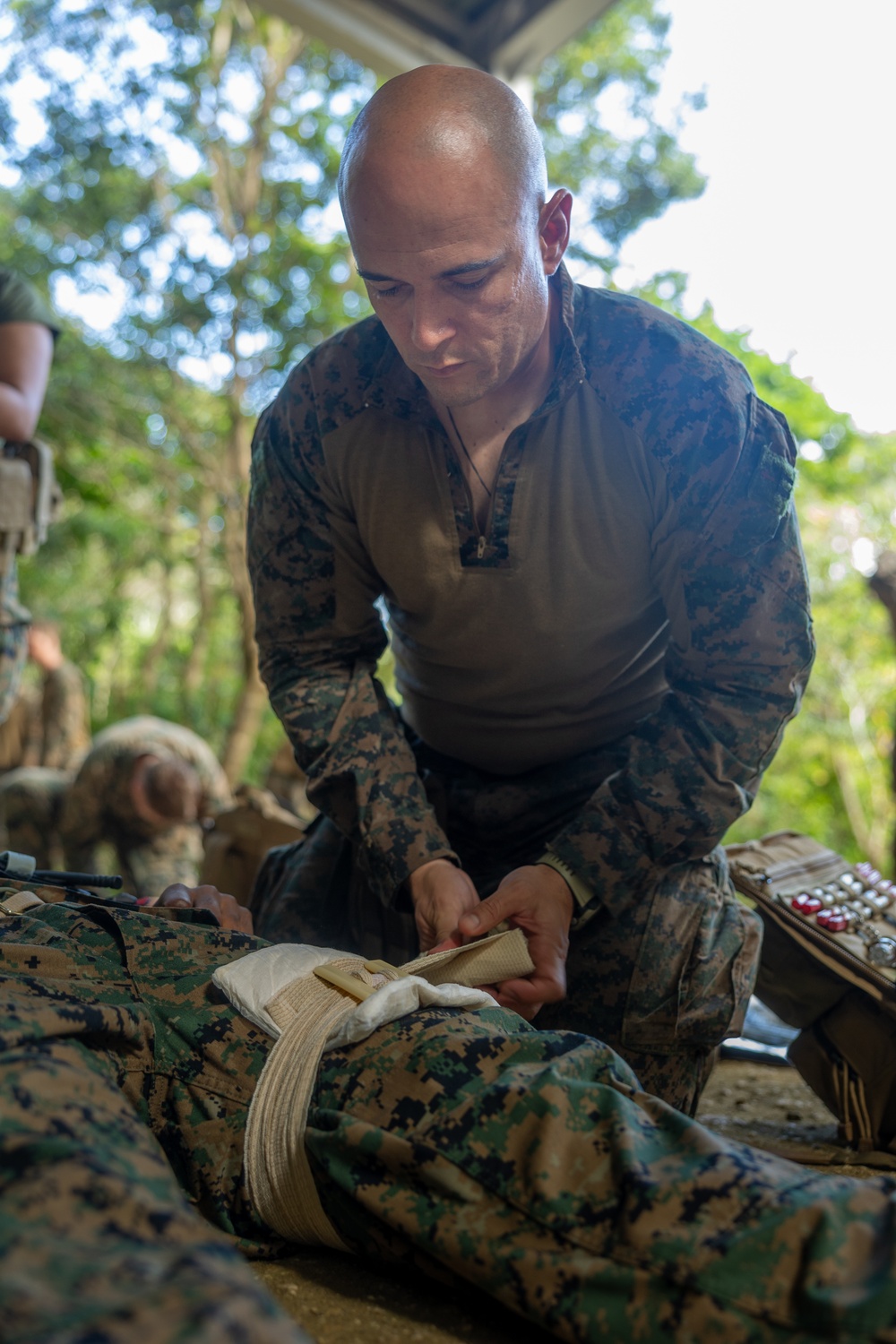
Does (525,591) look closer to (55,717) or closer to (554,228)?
(554,228)

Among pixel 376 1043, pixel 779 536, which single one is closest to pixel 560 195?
pixel 779 536

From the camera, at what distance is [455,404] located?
1.79m

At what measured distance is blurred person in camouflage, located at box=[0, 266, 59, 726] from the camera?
10.3 feet

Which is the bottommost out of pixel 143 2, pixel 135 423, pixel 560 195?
pixel 560 195

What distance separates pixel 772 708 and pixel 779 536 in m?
0.27

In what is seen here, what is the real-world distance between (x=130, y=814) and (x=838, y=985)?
390 cm

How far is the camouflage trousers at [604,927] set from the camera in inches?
75.1

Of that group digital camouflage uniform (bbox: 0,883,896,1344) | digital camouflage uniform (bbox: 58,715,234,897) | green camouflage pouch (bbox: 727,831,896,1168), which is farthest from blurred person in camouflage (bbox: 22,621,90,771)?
digital camouflage uniform (bbox: 0,883,896,1344)

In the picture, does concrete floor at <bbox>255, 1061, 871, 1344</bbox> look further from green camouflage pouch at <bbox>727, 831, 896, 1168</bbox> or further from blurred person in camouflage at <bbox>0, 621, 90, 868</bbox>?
blurred person in camouflage at <bbox>0, 621, 90, 868</bbox>

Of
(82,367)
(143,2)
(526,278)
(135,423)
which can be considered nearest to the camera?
(526,278)

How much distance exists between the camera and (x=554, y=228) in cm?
178

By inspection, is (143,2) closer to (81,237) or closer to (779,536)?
(81,237)

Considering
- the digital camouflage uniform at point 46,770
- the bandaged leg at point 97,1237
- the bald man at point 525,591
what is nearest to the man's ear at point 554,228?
the bald man at point 525,591

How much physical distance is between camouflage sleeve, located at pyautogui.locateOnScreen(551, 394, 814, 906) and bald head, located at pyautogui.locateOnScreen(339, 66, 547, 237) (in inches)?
20.5
